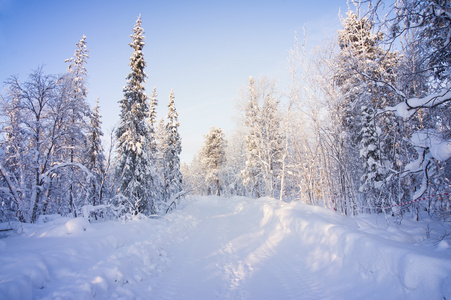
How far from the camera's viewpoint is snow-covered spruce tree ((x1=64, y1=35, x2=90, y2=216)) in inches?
428

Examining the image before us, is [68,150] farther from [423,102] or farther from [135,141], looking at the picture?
[423,102]

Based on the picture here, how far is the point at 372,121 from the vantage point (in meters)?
10.5

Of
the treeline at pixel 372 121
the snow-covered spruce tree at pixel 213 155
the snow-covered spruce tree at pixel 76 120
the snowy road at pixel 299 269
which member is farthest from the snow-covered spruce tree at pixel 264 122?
the snow-covered spruce tree at pixel 213 155

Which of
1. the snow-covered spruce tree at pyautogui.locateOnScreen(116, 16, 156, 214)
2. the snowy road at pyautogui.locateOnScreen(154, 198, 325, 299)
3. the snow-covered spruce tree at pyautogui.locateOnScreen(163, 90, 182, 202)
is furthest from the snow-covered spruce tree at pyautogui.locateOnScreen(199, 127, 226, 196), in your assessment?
the snowy road at pyautogui.locateOnScreen(154, 198, 325, 299)

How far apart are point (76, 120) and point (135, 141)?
3.69 m

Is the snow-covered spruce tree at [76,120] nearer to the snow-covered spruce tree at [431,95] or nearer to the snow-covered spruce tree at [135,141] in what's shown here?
the snow-covered spruce tree at [135,141]

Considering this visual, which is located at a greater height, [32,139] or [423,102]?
[32,139]

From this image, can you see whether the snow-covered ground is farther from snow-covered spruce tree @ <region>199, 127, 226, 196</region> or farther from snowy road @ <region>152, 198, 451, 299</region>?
snow-covered spruce tree @ <region>199, 127, 226, 196</region>

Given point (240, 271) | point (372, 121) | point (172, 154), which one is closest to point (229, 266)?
point (240, 271)

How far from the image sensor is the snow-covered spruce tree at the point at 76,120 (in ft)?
35.7

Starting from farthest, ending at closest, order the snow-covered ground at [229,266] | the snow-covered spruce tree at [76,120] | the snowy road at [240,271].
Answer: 1. the snow-covered spruce tree at [76,120]
2. the snowy road at [240,271]
3. the snow-covered ground at [229,266]

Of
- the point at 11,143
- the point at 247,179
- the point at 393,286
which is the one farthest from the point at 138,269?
the point at 247,179

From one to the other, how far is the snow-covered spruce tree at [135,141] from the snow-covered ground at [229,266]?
660 cm

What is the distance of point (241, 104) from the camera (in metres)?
18.3
